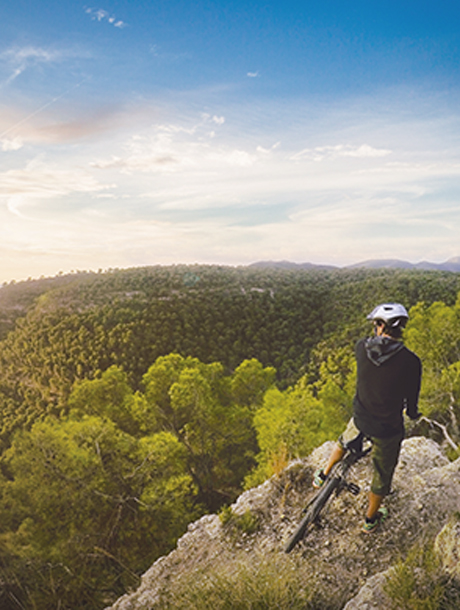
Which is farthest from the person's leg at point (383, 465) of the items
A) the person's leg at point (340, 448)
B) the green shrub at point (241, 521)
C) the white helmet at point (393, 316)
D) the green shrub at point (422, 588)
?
the green shrub at point (241, 521)

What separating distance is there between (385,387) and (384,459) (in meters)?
0.85

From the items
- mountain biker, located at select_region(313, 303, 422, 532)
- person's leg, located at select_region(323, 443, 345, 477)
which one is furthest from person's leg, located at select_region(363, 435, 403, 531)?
person's leg, located at select_region(323, 443, 345, 477)

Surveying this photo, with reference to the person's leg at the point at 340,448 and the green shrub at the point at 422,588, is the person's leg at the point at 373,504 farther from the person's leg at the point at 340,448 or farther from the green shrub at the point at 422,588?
the green shrub at the point at 422,588

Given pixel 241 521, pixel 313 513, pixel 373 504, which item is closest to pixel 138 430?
pixel 241 521

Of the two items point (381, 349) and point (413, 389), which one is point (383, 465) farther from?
point (381, 349)

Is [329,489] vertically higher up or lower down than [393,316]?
lower down

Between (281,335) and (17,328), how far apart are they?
3028cm

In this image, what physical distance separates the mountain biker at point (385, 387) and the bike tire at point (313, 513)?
1.50 feet

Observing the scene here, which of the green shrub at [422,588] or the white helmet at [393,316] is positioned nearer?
the green shrub at [422,588]

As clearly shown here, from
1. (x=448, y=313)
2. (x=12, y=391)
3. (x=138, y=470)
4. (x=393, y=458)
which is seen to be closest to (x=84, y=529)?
(x=138, y=470)

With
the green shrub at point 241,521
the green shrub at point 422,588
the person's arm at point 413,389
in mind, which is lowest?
the green shrub at point 241,521

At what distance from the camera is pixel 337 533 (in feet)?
13.4

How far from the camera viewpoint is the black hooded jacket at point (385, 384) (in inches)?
123

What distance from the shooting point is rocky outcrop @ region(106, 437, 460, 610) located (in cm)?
355
